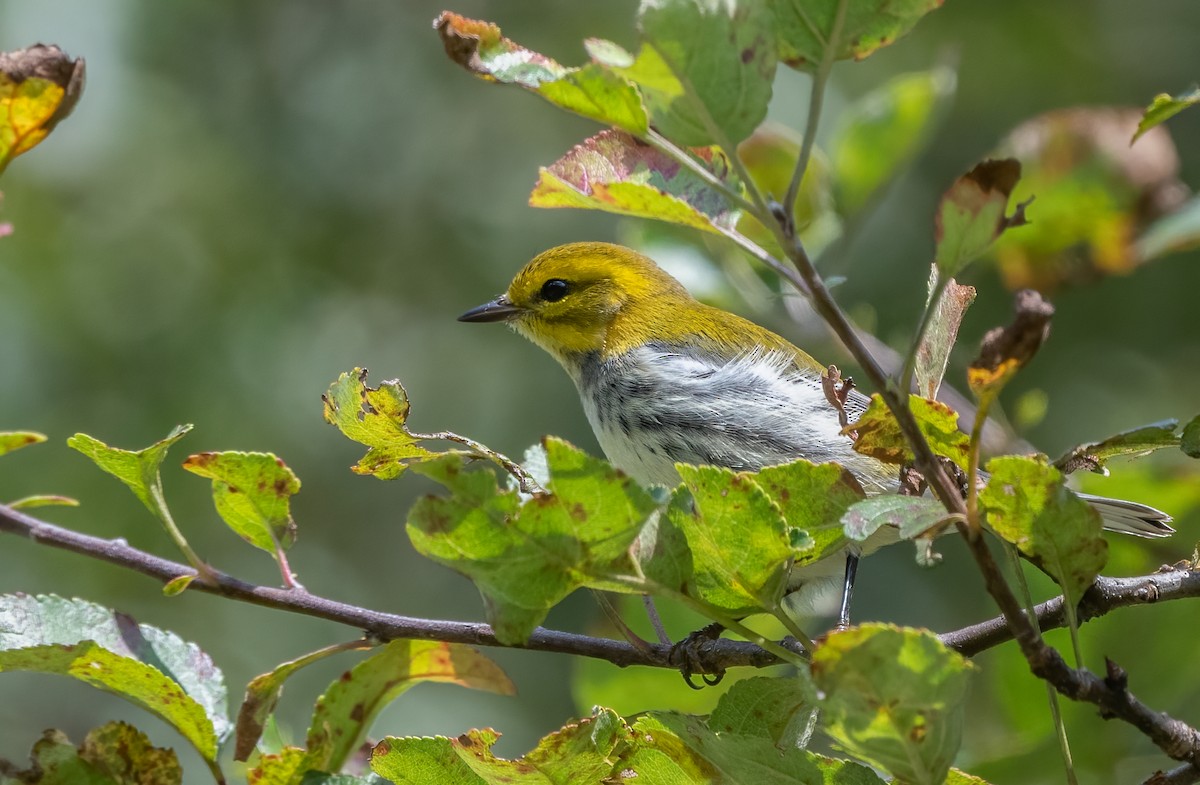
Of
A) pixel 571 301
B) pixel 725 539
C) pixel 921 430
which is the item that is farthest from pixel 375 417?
pixel 571 301

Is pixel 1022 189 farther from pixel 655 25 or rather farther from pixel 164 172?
pixel 164 172

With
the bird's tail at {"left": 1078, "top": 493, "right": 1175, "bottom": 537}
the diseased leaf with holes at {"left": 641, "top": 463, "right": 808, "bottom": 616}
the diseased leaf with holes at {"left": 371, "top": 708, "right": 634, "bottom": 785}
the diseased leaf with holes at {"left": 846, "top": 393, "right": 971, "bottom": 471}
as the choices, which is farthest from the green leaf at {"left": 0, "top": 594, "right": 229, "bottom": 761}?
the bird's tail at {"left": 1078, "top": 493, "right": 1175, "bottom": 537}

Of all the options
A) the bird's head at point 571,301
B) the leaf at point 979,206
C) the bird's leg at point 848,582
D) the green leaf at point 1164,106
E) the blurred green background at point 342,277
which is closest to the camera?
the leaf at point 979,206

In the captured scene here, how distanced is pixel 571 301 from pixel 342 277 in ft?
7.34

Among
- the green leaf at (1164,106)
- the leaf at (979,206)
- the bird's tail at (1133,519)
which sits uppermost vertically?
the green leaf at (1164,106)

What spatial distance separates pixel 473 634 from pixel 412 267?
4.17m

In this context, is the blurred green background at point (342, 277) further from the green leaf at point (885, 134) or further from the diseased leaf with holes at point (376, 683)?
the diseased leaf with holes at point (376, 683)

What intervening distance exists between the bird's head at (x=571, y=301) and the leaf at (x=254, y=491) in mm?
1730

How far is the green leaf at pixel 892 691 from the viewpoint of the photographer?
1091 mm

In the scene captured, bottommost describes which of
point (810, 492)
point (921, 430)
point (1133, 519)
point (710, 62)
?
point (1133, 519)

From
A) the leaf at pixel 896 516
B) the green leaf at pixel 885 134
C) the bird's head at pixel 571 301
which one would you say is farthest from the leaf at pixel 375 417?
the bird's head at pixel 571 301

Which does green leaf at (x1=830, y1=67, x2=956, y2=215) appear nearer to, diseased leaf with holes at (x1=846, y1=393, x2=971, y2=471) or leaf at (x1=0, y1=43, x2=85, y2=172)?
diseased leaf with holes at (x1=846, y1=393, x2=971, y2=471)

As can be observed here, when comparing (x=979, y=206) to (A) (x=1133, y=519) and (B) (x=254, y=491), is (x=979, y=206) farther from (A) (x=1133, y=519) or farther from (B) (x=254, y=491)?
(A) (x=1133, y=519)

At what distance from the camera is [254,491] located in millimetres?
1647
